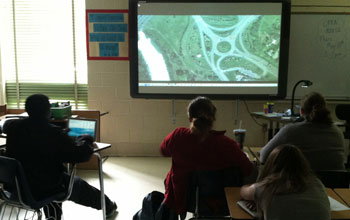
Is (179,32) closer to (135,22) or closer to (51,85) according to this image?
(135,22)

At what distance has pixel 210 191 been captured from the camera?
74.2 inches

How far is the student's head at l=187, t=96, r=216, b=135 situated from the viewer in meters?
1.92

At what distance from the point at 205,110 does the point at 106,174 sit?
2198mm

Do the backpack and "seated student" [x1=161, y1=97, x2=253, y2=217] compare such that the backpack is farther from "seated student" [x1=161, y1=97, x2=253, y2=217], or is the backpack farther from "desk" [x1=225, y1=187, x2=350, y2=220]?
"desk" [x1=225, y1=187, x2=350, y2=220]

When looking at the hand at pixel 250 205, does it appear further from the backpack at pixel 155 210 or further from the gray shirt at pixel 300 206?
the backpack at pixel 155 210

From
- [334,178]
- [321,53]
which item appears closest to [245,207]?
[334,178]

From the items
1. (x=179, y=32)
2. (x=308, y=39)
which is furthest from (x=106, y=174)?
(x=308, y=39)

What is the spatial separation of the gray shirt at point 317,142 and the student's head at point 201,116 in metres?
0.53

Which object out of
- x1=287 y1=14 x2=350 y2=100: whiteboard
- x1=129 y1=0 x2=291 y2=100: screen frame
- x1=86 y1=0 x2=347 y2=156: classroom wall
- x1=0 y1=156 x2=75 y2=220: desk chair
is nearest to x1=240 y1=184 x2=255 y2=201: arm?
x1=0 y1=156 x2=75 y2=220: desk chair

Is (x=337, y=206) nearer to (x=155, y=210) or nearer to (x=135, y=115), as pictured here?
(x=155, y=210)

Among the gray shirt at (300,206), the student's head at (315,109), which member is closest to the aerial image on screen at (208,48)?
the student's head at (315,109)

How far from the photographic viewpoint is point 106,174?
384 cm

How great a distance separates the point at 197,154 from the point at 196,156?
1 centimetres

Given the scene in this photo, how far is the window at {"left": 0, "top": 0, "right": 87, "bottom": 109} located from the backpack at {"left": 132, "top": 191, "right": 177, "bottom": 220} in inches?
109
